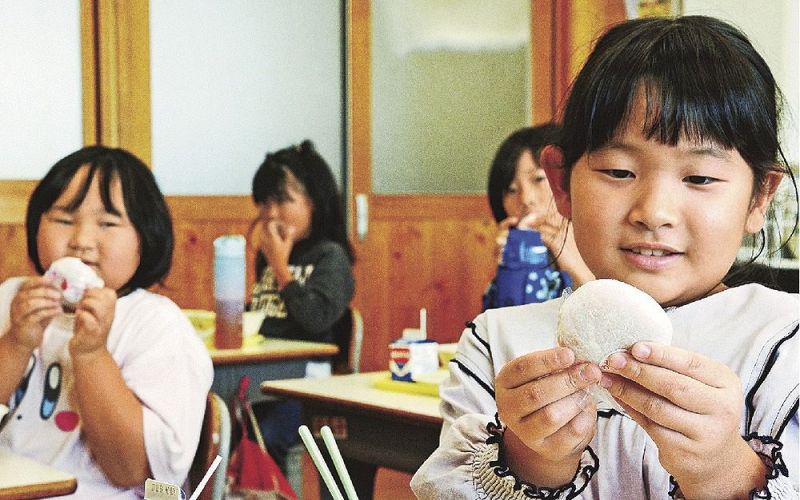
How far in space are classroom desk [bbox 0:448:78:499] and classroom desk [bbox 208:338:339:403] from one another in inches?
58.9

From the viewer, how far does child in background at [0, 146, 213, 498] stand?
1831mm

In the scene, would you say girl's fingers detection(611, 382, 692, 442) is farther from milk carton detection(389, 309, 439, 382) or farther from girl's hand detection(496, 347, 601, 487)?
milk carton detection(389, 309, 439, 382)

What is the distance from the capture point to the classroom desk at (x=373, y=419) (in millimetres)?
2188

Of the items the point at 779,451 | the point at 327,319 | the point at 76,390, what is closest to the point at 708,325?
the point at 779,451

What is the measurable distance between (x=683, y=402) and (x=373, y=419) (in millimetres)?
1533

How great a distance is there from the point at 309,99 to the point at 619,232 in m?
4.10

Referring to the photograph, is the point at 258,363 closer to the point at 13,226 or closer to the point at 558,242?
the point at 558,242

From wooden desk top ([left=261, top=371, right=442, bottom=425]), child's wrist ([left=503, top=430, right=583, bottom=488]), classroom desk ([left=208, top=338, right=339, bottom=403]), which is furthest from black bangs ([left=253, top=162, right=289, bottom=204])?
child's wrist ([left=503, top=430, right=583, bottom=488])

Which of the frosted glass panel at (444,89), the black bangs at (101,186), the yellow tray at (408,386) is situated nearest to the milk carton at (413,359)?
the yellow tray at (408,386)

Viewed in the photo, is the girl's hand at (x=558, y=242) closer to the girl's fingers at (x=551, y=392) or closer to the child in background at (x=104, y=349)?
the child in background at (x=104, y=349)

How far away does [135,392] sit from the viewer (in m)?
1.89

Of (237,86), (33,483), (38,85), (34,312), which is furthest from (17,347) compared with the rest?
(237,86)

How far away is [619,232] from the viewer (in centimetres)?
99

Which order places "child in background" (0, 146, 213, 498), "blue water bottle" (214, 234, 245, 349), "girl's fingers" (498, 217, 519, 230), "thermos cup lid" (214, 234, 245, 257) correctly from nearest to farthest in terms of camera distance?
"child in background" (0, 146, 213, 498) < "girl's fingers" (498, 217, 519, 230) < "blue water bottle" (214, 234, 245, 349) < "thermos cup lid" (214, 234, 245, 257)
